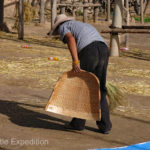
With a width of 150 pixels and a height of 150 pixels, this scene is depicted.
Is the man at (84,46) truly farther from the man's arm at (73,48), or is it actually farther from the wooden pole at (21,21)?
the wooden pole at (21,21)

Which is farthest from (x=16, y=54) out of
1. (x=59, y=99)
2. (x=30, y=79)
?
(x=59, y=99)

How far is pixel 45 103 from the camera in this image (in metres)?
8.20

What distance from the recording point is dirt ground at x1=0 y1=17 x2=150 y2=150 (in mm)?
6004

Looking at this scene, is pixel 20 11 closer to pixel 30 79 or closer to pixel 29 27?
pixel 29 27

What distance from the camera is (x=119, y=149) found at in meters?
5.70

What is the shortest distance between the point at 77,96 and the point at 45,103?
6.29 feet

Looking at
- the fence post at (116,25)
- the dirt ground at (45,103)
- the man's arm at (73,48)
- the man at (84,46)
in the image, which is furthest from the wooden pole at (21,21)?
the man's arm at (73,48)

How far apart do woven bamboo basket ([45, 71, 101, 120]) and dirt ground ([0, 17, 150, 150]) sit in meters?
0.31

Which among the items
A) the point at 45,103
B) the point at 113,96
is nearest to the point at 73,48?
the point at 113,96

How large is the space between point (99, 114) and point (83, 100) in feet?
1.00

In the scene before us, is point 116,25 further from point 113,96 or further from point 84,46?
point 84,46

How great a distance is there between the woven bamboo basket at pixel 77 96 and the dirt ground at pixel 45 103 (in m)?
0.31

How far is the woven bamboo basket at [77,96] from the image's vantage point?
20.5 feet

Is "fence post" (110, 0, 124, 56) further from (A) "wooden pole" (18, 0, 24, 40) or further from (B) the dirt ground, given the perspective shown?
(A) "wooden pole" (18, 0, 24, 40)
